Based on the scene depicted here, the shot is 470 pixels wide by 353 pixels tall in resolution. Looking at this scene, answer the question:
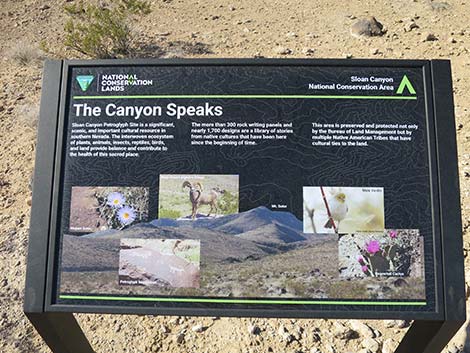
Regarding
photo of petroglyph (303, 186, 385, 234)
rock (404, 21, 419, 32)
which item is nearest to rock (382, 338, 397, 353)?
photo of petroglyph (303, 186, 385, 234)

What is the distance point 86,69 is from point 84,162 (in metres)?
0.44

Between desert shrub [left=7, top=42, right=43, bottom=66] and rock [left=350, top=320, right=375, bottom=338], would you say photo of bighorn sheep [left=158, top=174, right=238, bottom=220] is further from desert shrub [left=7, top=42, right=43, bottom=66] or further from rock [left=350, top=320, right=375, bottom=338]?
desert shrub [left=7, top=42, right=43, bottom=66]

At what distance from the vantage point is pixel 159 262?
2.15m

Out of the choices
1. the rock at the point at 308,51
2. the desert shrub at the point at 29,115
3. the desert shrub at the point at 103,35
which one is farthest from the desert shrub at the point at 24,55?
the rock at the point at 308,51

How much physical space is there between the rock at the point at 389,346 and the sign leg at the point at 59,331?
1882 millimetres

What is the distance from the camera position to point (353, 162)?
2.18 meters

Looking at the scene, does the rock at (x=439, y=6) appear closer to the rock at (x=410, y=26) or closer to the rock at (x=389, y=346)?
the rock at (x=410, y=26)

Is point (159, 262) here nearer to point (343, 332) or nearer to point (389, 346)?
point (343, 332)

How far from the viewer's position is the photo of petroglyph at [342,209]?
2131 mm

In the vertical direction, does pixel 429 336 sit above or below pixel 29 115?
below

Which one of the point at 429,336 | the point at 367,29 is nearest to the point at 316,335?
the point at 429,336

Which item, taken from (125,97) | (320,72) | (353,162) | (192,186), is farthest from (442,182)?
(125,97)

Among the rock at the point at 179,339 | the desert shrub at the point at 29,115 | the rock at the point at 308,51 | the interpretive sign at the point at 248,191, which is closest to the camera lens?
the interpretive sign at the point at 248,191

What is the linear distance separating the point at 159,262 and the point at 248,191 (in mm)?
494
